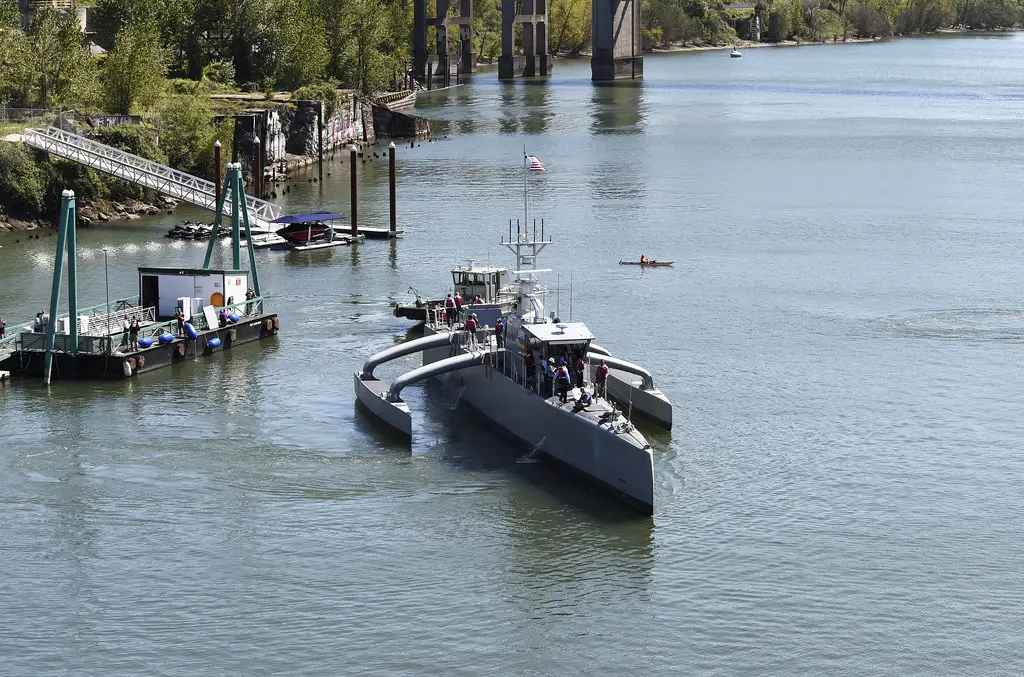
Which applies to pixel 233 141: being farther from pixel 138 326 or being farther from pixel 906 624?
pixel 906 624

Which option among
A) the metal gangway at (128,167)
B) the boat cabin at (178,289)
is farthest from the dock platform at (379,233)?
the boat cabin at (178,289)

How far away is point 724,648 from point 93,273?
5523 centimetres

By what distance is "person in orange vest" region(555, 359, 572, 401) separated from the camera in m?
50.9

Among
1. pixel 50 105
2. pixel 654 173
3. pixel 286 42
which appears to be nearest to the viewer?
pixel 50 105

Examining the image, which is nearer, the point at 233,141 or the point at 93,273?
the point at 93,273

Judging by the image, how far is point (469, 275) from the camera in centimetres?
6806

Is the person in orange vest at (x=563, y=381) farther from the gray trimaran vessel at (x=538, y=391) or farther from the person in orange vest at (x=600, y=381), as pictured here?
the person in orange vest at (x=600, y=381)

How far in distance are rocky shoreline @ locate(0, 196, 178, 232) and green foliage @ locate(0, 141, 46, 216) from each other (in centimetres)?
74

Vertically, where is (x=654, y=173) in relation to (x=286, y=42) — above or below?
below

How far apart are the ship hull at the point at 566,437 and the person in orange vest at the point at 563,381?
0.65 meters

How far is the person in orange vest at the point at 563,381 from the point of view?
50875 millimetres

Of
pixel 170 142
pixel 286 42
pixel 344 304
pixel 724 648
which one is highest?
pixel 286 42

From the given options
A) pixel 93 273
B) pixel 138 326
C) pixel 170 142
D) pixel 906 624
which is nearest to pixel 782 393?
pixel 906 624

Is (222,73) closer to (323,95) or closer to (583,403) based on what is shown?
(323,95)
